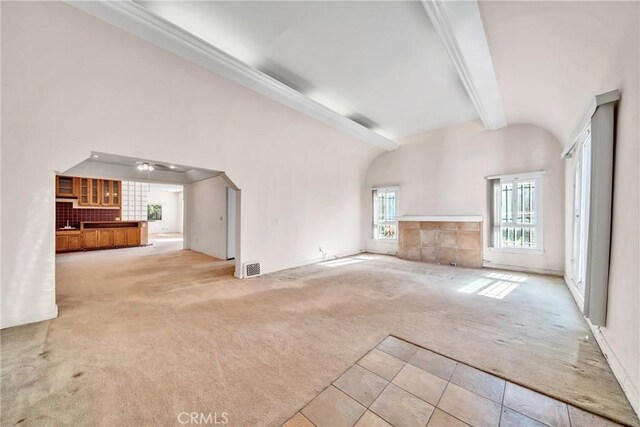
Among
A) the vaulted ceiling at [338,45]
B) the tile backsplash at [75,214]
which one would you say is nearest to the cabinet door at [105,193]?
the tile backsplash at [75,214]

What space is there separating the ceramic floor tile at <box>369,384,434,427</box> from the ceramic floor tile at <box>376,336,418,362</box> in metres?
0.45

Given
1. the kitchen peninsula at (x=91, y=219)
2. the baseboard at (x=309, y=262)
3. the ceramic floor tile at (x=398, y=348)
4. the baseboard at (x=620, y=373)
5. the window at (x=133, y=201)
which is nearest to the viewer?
the baseboard at (x=620, y=373)

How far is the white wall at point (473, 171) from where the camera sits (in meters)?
→ 4.82

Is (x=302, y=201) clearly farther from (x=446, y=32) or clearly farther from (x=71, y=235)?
(x=71, y=235)

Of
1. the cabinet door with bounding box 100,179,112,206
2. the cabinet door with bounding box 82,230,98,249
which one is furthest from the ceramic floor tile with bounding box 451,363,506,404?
the cabinet door with bounding box 100,179,112,206

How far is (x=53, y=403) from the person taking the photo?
151cm

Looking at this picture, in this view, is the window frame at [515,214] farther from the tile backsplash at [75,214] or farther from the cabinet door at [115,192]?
the tile backsplash at [75,214]

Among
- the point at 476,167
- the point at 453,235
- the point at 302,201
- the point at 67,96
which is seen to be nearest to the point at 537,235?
the point at 453,235

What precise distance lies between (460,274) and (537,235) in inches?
74.7

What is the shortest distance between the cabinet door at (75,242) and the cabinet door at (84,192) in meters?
1.12

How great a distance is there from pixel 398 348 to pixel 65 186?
10900 mm

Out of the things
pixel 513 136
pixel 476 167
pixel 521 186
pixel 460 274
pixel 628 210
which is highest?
pixel 513 136

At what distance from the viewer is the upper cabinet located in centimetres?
762

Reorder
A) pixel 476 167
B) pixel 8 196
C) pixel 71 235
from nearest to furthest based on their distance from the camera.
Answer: pixel 8 196 → pixel 476 167 → pixel 71 235
